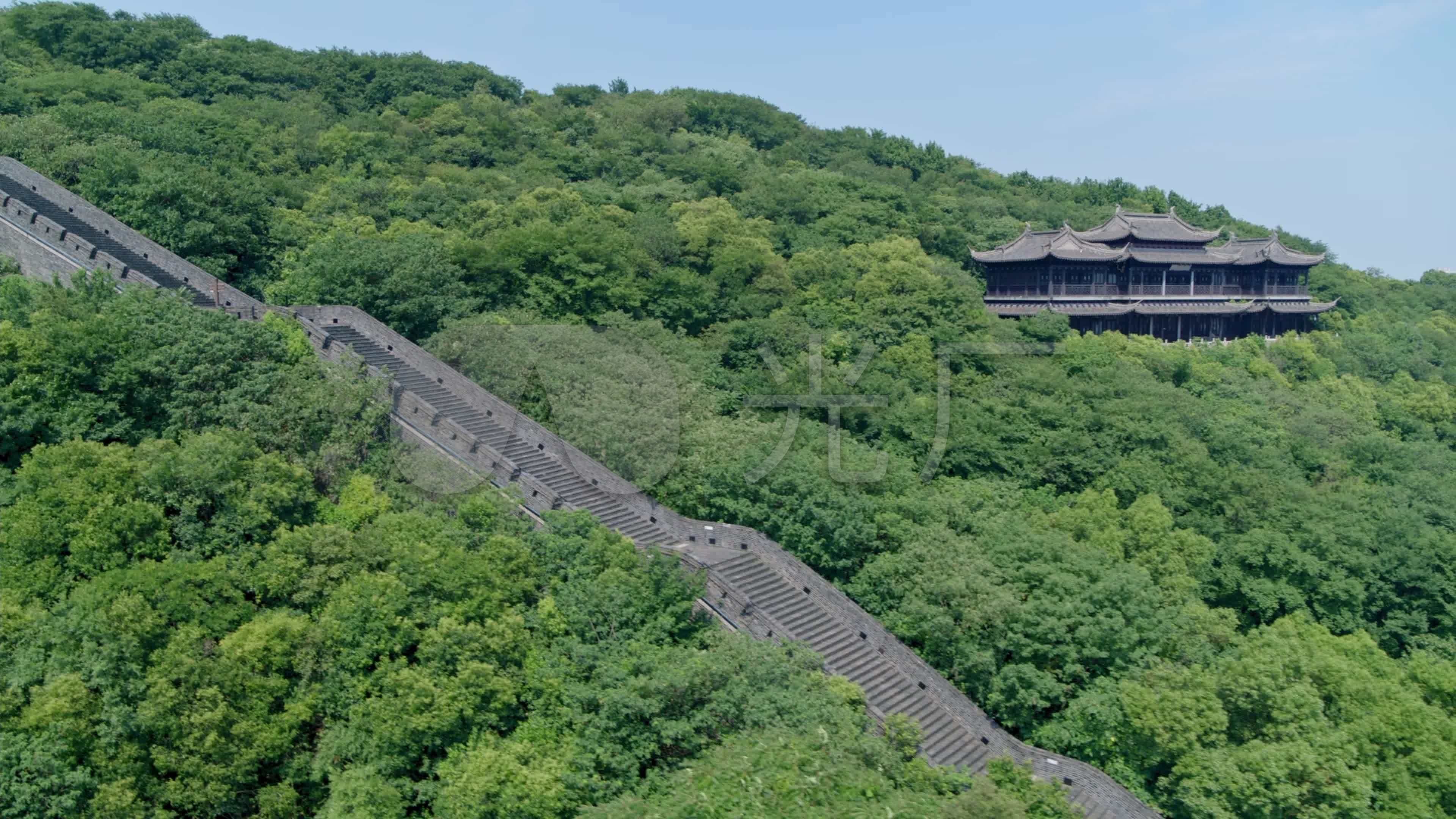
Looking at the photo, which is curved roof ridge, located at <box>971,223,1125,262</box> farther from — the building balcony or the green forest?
the green forest

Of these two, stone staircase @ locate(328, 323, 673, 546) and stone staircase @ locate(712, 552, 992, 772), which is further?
stone staircase @ locate(328, 323, 673, 546)

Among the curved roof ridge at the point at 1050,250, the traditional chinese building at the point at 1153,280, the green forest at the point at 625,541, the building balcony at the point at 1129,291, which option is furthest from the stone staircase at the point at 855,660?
the building balcony at the point at 1129,291

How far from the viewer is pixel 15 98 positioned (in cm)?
2762

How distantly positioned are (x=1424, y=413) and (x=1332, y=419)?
620cm

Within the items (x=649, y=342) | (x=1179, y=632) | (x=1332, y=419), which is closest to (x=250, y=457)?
(x=649, y=342)

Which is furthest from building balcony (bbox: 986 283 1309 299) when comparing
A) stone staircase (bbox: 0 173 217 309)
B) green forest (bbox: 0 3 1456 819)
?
stone staircase (bbox: 0 173 217 309)

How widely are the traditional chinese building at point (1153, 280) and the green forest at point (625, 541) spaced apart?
2.46 m

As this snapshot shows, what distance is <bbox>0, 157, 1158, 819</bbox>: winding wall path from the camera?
13070 mm

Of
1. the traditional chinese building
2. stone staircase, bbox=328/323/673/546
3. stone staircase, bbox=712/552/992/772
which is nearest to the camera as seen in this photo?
stone staircase, bbox=712/552/992/772

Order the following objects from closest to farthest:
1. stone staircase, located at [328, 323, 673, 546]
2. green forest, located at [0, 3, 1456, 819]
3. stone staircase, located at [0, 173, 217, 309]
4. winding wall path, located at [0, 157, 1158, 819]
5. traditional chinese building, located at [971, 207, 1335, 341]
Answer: green forest, located at [0, 3, 1456, 819] → winding wall path, located at [0, 157, 1158, 819] → stone staircase, located at [328, 323, 673, 546] → stone staircase, located at [0, 173, 217, 309] → traditional chinese building, located at [971, 207, 1335, 341]

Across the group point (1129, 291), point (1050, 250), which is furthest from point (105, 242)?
point (1129, 291)

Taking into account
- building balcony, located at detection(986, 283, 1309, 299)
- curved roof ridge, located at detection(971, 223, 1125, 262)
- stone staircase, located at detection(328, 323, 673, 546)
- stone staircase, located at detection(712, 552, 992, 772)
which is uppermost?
curved roof ridge, located at detection(971, 223, 1125, 262)

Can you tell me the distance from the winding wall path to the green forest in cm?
61

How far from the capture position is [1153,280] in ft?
111
